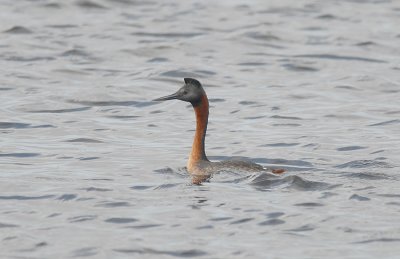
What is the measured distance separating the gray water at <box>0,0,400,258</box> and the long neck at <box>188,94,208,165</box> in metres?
0.30

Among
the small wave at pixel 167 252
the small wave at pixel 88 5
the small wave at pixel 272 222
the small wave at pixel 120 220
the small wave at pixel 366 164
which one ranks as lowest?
the small wave at pixel 366 164

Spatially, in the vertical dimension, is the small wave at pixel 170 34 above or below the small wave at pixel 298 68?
above

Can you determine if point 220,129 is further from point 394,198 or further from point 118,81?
point 394,198

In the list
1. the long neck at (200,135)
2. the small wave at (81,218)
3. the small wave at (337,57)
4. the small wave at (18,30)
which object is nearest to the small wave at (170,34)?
the small wave at (18,30)

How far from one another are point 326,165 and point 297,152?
1.09m

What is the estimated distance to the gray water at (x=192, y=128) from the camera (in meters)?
12.4

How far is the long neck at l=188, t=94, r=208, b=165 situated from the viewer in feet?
51.1

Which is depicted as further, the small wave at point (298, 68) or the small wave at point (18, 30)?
the small wave at point (18, 30)

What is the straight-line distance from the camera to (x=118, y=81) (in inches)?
906

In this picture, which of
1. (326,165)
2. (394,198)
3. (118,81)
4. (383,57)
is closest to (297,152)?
(326,165)

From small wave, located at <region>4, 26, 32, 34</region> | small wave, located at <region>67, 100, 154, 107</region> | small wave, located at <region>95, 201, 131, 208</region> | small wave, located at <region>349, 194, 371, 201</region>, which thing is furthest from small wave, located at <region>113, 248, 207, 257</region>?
small wave, located at <region>4, 26, 32, 34</region>

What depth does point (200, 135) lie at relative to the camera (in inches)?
621

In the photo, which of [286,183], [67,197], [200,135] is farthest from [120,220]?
[200,135]

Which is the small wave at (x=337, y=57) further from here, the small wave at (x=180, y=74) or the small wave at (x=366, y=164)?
the small wave at (x=366, y=164)
